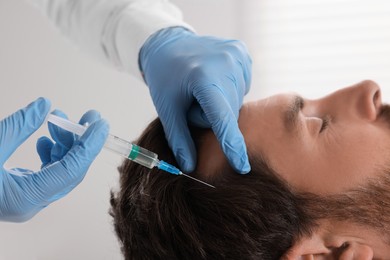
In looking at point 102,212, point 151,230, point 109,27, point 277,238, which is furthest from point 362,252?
point 109,27

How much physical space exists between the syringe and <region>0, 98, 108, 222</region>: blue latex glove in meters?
0.04

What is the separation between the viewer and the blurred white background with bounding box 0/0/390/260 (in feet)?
6.17

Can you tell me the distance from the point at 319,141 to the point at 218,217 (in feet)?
1.06

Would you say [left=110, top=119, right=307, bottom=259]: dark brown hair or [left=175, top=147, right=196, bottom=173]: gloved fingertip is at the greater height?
[left=175, top=147, right=196, bottom=173]: gloved fingertip

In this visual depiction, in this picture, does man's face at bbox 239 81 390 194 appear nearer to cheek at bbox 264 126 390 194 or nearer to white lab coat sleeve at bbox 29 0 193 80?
cheek at bbox 264 126 390 194

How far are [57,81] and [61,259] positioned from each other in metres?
0.77

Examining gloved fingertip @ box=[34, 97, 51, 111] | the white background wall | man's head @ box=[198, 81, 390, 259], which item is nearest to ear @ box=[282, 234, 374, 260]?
man's head @ box=[198, 81, 390, 259]

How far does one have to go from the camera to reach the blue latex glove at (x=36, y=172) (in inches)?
44.3

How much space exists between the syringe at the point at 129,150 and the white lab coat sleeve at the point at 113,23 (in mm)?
546

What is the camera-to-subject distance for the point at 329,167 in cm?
120

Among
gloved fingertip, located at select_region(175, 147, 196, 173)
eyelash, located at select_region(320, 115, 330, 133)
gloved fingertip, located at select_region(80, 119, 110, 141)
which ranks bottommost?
gloved fingertip, located at select_region(175, 147, 196, 173)

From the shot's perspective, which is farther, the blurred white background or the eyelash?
the blurred white background

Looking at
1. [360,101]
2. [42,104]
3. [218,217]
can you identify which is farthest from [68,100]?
[360,101]

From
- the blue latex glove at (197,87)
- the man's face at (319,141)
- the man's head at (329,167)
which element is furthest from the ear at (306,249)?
the blue latex glove at (197,87)
